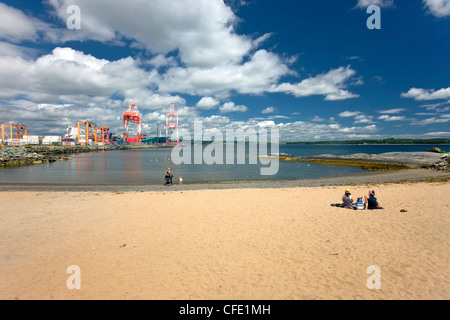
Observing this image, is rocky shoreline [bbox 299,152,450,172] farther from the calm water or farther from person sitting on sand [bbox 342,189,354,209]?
person sitting on sand [bbox 342,189,354,209]

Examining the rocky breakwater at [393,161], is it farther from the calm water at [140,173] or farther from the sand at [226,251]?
the sand at [226,251]

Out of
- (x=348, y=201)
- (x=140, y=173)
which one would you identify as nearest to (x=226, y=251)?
(x=348, y=201)

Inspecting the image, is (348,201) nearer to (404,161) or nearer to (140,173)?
(140,173)

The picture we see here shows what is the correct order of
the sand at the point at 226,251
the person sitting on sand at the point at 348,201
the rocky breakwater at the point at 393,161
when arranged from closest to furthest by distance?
the sand at the point at 226,251 < the person sitting on sand at the point at 348,201 < the rocky breakwater at the point at 393,161

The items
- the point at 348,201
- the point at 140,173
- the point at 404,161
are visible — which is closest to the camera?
the point at 348,201

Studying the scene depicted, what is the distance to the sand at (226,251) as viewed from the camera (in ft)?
15.3

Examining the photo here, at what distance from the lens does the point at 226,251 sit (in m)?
6.43

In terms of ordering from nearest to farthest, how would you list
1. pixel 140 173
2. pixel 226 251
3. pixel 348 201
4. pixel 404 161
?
pixel 226 251 → pixel 348 201 → pixel 140 173 → pixel 404 161

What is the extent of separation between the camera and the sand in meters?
4.67

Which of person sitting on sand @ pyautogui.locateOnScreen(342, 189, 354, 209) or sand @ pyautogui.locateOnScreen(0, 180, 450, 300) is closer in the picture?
sand @ pyautogui.locateOnScreen(0, 180, 450, 300)

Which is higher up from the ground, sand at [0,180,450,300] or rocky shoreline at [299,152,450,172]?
rocky shoreline at [299,152,450,172]

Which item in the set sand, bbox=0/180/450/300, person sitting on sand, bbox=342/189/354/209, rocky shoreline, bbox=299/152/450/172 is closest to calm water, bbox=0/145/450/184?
rocky shoreline, bbox=299/152/450/172

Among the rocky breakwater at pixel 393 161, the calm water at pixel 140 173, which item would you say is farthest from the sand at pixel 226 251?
the rocky breakwater at pixel 393 161

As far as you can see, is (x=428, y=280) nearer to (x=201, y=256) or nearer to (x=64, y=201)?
(x=201, y=256)
